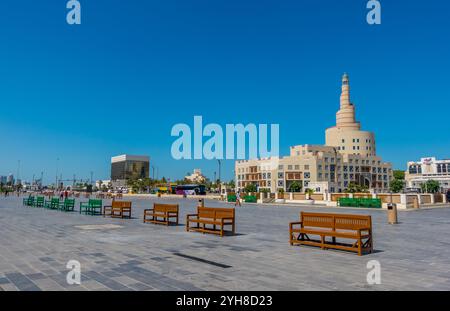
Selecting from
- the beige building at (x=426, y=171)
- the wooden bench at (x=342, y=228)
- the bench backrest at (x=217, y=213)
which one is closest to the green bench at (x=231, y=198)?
the bench backrest at (x=217, y=213)

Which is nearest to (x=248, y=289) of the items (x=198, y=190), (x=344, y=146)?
(x=198, y=190)

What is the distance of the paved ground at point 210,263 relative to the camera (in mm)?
5891

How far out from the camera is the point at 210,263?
7582 mm

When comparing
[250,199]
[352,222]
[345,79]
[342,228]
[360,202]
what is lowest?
[250,199]

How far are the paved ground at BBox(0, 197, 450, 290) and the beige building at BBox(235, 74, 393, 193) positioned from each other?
3977 inches

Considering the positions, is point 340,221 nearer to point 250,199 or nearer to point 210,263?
point 210,263

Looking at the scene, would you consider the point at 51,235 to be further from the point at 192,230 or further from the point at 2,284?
the point at 2,284

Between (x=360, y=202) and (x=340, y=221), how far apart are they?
81.4 ft

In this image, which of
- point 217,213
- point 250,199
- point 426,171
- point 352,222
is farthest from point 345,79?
point 352,222

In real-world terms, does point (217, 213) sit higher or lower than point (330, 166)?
lower

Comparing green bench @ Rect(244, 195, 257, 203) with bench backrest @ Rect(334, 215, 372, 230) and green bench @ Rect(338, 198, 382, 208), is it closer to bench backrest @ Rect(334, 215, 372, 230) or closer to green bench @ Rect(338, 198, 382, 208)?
green bench @ Rect(338, 198, 382, 208)
